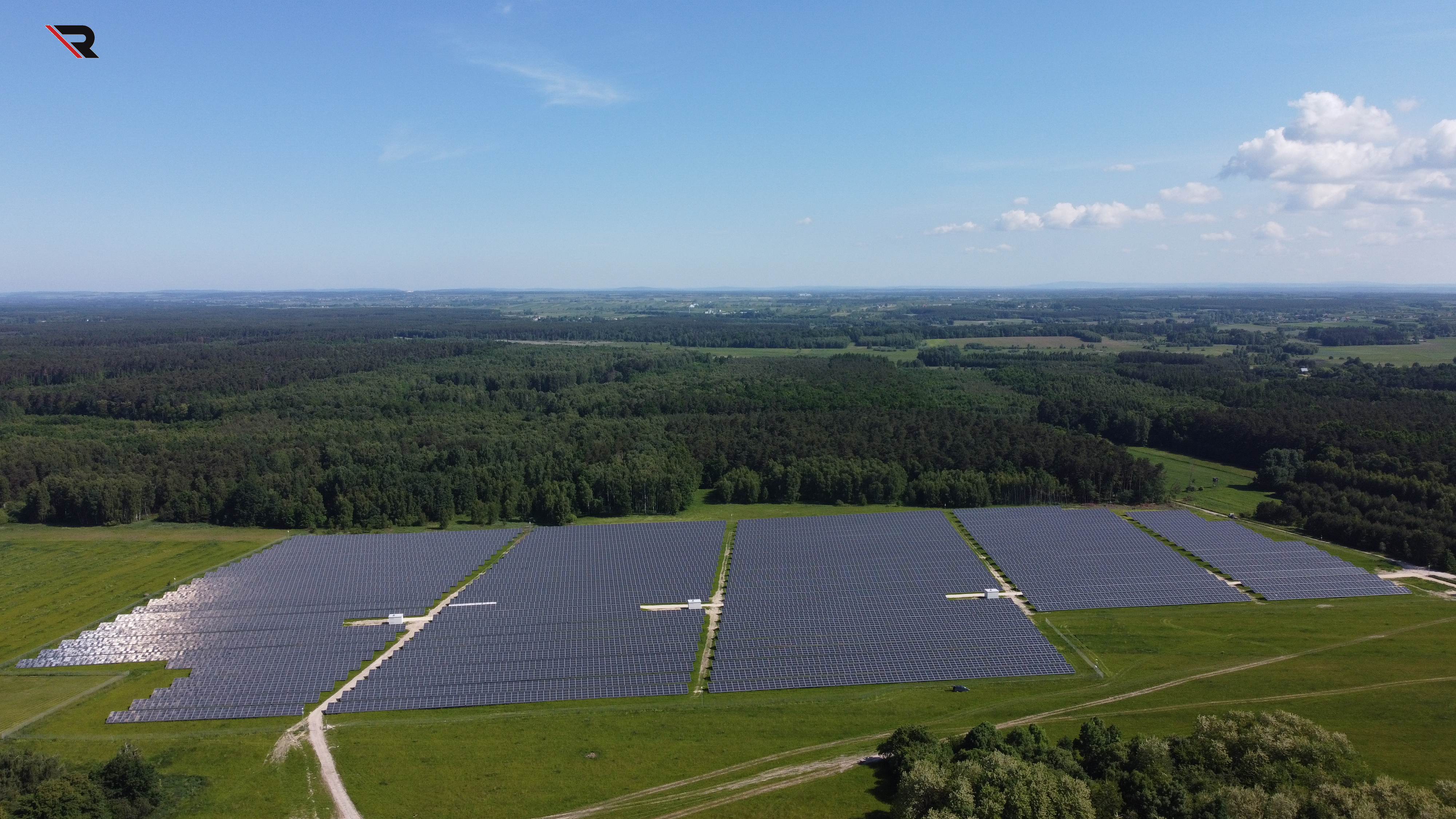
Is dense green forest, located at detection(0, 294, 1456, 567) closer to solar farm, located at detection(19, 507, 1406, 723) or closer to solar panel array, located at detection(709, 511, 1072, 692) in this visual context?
solar farm, located at detection(19, 507, 1406, 723)

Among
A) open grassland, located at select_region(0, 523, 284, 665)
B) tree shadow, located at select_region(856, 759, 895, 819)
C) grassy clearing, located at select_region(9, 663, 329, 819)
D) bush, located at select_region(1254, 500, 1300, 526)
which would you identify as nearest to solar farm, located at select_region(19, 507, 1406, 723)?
grassy clearing, located at select_region(9, 663, 329, 819)

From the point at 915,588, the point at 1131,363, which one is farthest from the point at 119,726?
the point at 1131,363

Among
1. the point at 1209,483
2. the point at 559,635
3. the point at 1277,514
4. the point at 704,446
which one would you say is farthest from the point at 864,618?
the point at 1209,483

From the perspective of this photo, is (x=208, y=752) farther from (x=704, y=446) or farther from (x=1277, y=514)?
(x=1277, y=514)

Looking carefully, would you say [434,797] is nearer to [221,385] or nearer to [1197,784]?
[1197,784]

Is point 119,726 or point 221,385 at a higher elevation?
point 221,385
